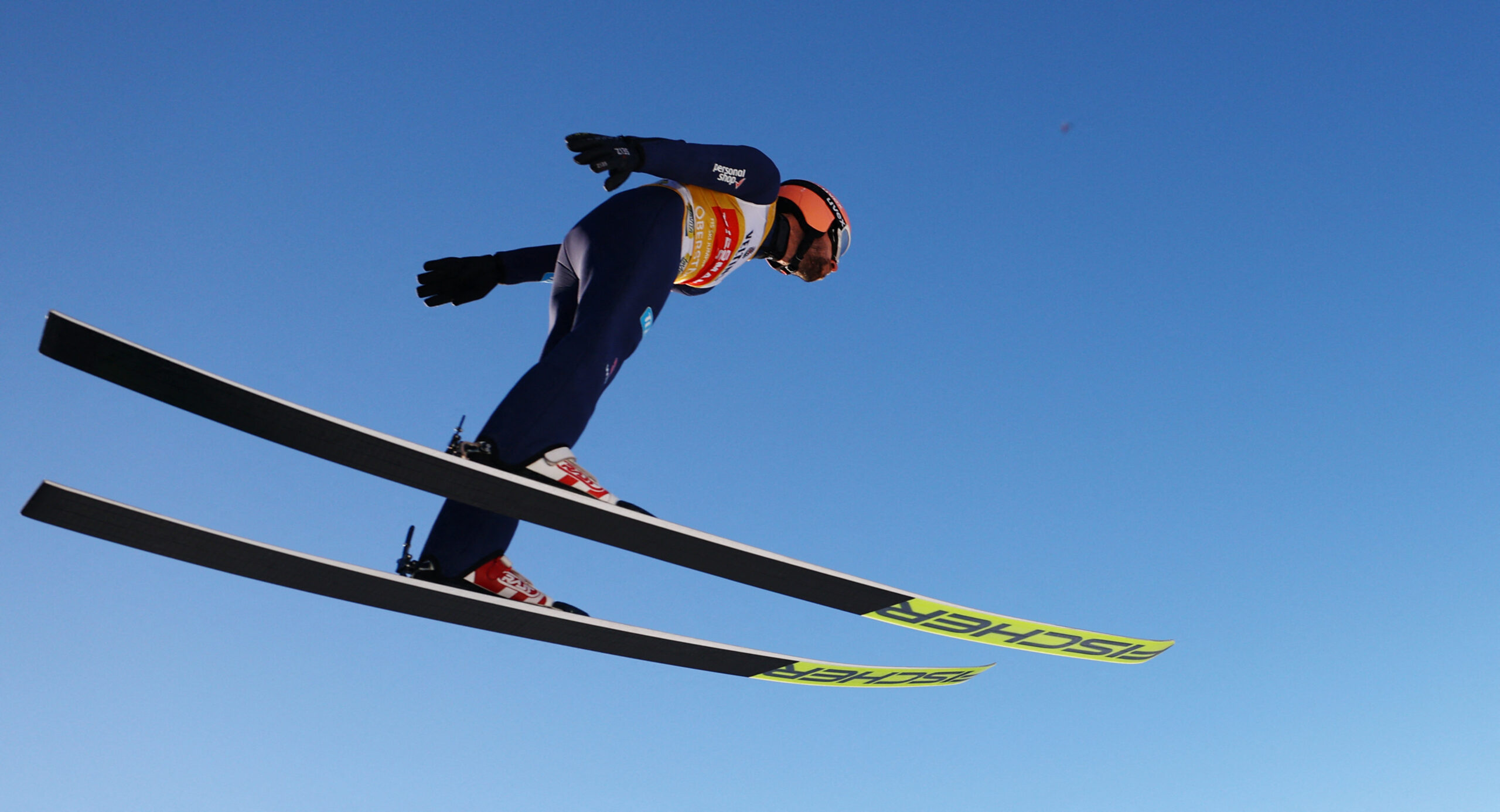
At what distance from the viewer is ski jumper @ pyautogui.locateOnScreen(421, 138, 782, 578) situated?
3205mm

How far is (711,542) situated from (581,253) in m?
1.15

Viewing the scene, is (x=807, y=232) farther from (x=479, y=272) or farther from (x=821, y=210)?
(x=479, y=272)

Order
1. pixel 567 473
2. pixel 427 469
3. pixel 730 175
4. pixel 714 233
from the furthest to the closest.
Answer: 1. pixel 714 233
2. pixel 730 175
3. pixel 567 473
4. pixel 427 469

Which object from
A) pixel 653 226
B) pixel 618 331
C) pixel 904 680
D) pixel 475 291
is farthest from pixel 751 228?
pixel 904 680

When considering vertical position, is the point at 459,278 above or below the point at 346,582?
above

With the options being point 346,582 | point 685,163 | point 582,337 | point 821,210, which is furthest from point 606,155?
point 346,582

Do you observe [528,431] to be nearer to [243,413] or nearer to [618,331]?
[618,331]

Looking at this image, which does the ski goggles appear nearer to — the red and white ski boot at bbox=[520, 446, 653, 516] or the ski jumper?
the ski jumper

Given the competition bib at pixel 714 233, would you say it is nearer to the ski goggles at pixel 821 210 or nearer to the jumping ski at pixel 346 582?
the ski goggles at pixel 821 210

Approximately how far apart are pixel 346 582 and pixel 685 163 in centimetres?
187

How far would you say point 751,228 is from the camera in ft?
13.4

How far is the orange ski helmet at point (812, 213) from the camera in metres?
4.32

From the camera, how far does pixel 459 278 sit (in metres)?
4.41

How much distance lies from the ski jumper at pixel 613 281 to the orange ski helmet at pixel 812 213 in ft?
Answer: 0.85
